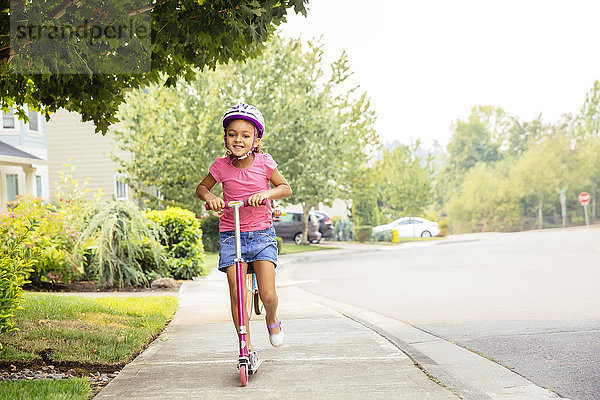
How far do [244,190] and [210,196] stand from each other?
9.8 inches

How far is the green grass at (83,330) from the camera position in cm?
593

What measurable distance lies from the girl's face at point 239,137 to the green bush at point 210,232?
1965 centimetres

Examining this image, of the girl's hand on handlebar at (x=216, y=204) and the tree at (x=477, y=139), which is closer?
the girl's hand on handlebar at (x=216, y=204)

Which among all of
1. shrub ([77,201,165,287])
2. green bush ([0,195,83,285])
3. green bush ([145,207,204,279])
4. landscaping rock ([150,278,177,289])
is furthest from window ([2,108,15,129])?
landscaping rock ([150,278,177,289])

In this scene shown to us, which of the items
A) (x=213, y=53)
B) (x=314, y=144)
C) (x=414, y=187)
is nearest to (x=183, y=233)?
(x=213, y=53)

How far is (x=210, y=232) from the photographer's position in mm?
25266

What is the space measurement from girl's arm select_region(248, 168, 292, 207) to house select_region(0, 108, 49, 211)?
18.1 meters

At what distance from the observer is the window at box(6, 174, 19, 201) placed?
25.3m

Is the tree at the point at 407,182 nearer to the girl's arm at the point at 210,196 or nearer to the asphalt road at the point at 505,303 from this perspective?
the asphalt road at the point at 505,303

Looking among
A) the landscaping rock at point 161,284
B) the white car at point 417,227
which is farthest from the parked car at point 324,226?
the landscaping rock at point 161,284

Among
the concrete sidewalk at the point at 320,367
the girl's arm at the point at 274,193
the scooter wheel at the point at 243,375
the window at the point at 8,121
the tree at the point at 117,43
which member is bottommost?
the concrete sidewalk at the point at 320,367

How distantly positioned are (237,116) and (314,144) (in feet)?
66.3

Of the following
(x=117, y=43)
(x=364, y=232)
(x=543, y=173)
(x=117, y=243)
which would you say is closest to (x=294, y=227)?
(x=364, y=232)

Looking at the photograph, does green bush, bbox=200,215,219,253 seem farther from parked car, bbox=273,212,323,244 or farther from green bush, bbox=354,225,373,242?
green bush, bbox=354,225,373,242
